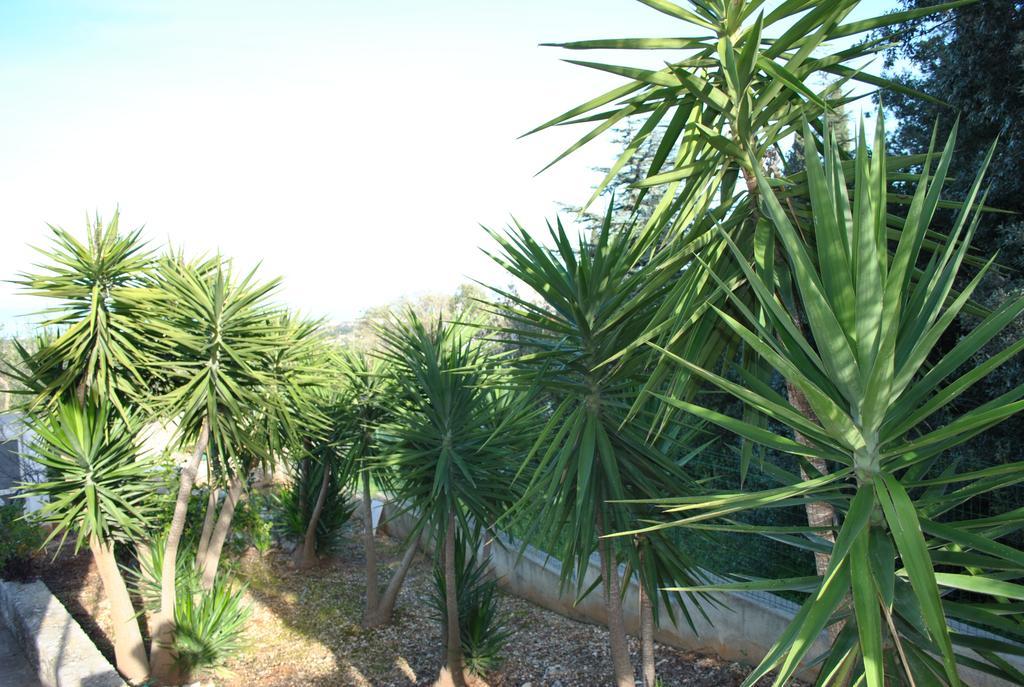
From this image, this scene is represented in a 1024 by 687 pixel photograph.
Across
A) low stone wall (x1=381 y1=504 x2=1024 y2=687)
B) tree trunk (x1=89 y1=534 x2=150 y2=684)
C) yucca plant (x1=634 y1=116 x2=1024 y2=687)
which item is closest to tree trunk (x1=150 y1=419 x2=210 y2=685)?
tree trunk (x1=89 y1=534 x2=150 y2=684)

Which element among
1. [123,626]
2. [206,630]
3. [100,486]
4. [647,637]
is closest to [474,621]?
[206,630]

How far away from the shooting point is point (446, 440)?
5574 mm

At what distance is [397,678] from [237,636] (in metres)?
1.67

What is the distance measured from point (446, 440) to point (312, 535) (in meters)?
5.53

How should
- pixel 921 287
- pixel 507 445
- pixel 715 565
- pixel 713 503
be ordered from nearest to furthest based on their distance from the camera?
pixel 713 503 < pixel 921 287 < pixel 507 445 < pixel 715 565

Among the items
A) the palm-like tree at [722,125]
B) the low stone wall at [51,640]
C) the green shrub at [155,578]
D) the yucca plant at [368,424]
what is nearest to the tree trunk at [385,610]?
the yucca plant at [368,424]

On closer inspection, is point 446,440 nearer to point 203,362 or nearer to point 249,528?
point 203,362

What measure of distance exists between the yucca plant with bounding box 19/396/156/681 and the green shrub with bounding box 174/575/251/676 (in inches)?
15.2

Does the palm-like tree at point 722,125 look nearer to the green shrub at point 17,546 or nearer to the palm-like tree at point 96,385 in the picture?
the palm-like tree at point 96,385

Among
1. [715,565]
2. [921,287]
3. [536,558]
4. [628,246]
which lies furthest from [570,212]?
[921,287]

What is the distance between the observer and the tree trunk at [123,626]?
6664mm

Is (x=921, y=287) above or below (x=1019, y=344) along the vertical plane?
above

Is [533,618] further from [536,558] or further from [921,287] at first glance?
[921,287]

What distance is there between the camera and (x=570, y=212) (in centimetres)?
1828
